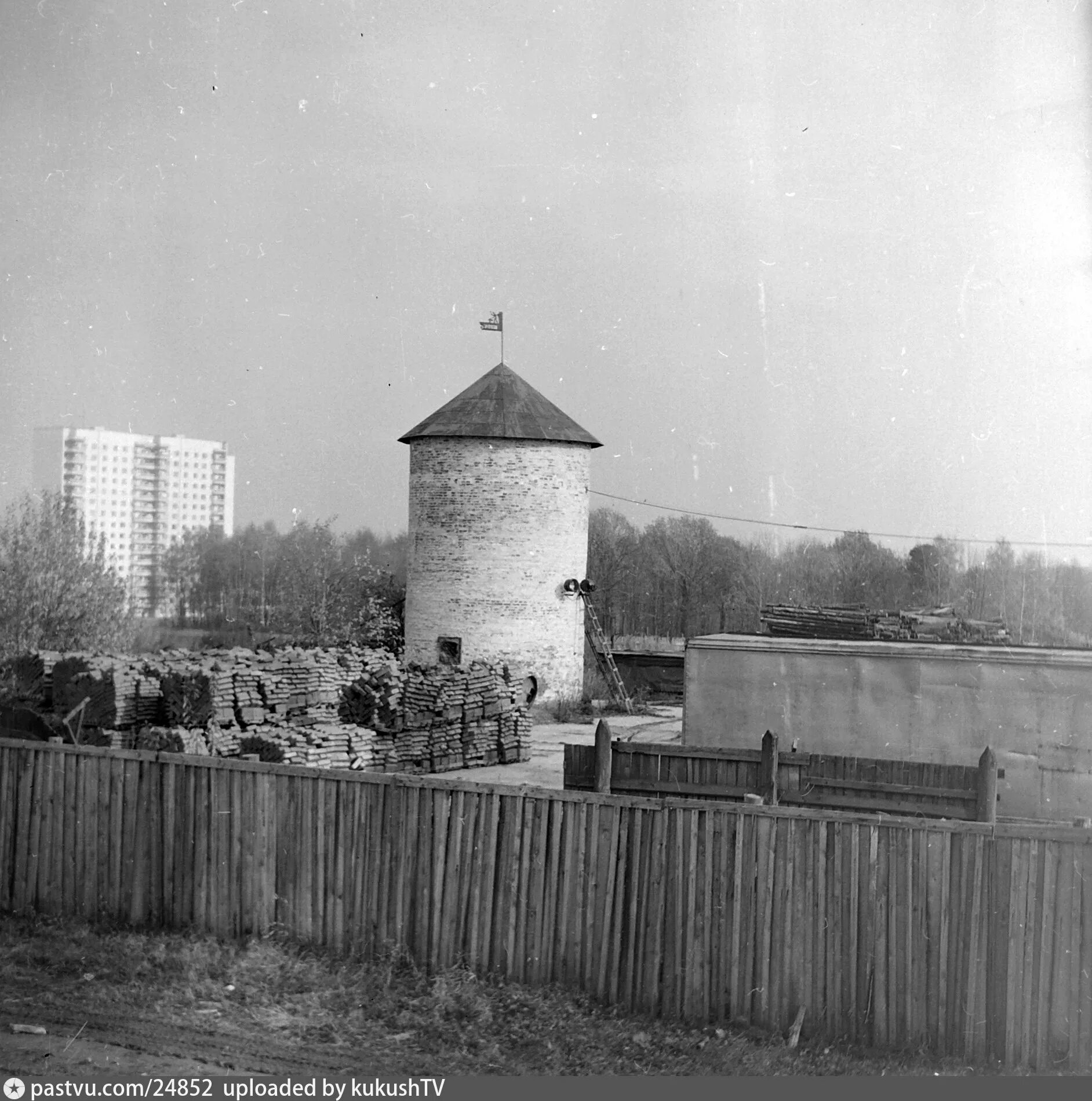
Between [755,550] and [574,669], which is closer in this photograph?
[574,669]

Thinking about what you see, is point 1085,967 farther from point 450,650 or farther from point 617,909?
point 450,650

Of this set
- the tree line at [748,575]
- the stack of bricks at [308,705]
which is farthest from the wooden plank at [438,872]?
the tree line at [748,575]

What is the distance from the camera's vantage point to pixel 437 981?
7.73 metres

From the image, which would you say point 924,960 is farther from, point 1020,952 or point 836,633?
point 836,633

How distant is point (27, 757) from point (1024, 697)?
11116 mm

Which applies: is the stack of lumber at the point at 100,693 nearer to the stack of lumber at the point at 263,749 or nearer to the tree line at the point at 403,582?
the stack of lumber at the point at 263,749

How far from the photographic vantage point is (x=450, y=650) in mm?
29406

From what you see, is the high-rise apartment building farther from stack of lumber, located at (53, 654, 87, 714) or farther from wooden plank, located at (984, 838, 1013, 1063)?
wooden plank, located at (984, 838, 1013, 1063)

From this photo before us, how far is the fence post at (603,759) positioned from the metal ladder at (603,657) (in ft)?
68.4

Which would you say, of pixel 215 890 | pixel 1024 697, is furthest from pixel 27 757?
pixel 1024 697

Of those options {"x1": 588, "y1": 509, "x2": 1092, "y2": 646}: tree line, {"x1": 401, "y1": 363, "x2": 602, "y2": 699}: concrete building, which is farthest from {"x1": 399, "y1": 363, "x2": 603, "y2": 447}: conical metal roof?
{"x1": 588, "y1": 509, "x2": 1092, "y2": 646}: tree line

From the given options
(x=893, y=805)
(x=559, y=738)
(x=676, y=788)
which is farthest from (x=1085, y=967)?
(x=559, y=738)

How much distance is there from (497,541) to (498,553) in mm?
315

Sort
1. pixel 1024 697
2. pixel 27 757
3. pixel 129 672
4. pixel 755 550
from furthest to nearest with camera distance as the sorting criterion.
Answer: pixel 755 550, pixel 129 672, pixel 1024 697, pixel 27 757
